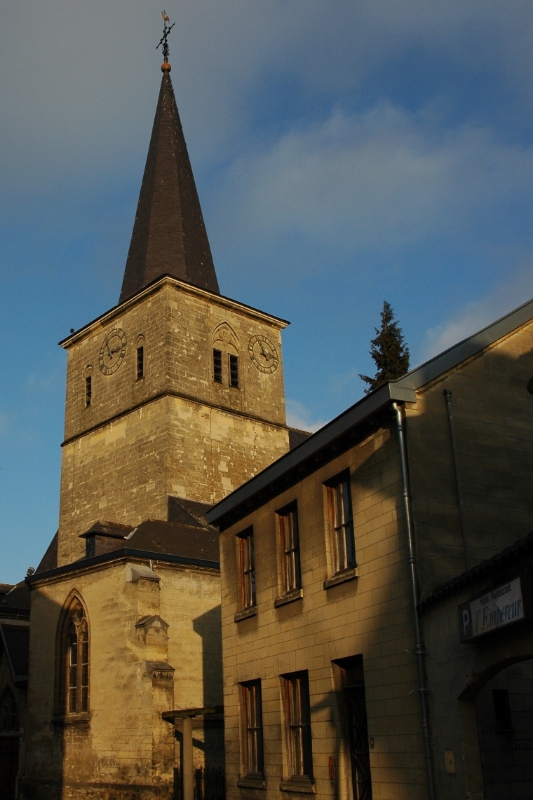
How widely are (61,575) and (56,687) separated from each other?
2967mm

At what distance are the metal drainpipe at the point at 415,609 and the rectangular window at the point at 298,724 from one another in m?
3.34

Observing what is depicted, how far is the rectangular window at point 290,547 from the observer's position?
14664mm

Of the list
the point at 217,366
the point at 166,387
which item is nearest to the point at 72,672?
the point at 166,387

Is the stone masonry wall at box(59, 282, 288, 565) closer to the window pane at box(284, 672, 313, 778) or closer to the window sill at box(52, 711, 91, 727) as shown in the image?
the window sill at box(52, 711, 91, 727)

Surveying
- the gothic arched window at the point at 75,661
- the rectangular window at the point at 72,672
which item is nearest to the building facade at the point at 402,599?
the gothic arched window at the point at 75,661

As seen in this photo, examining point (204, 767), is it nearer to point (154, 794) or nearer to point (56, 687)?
point (154, 794)

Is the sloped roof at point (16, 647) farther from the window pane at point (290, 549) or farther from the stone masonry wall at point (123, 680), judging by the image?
the window pane at point (290, 549)

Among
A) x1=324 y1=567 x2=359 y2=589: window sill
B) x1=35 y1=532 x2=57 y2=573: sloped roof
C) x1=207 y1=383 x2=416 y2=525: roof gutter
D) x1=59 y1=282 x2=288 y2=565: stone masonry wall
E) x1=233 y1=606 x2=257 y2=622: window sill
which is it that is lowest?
x1=233 y1=606 x2=257 y2=622: window sill

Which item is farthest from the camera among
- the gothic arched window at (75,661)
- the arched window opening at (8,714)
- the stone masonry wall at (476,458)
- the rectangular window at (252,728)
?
the arched window opening at (8,714)

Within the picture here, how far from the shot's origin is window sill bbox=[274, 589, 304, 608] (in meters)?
14.1

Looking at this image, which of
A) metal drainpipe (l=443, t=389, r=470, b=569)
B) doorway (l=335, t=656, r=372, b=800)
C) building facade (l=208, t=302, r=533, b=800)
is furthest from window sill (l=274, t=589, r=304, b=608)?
metal drainpipe (l=443, t=389, r=470, b=569)

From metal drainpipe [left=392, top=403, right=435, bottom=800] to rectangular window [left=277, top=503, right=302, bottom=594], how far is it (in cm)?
342

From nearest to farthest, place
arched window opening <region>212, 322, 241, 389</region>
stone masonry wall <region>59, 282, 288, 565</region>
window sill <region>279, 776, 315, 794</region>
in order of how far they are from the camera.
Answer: window sill <region>279, 776, 315, 794</region> < stone masonry wall <region>59, 282, 288, 565</region> < arched window opening <region>212, 322, 241, 389</region>

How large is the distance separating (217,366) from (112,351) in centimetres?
454
